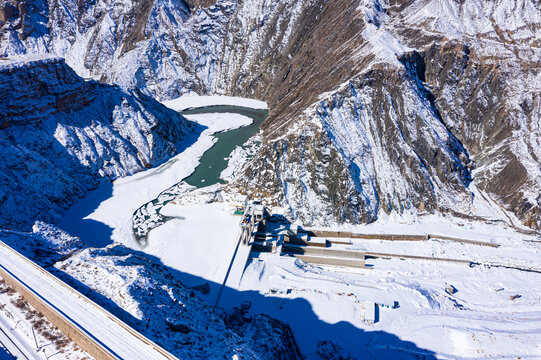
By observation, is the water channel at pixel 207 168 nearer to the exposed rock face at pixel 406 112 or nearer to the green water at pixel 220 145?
the green water at pixel 220 145

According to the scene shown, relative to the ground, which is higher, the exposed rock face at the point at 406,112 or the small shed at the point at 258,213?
the exposed rock face at the point at 406,112

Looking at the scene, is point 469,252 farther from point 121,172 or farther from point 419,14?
point 121,172

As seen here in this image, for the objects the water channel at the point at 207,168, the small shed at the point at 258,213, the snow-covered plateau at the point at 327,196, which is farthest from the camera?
the water channel at the point at 207,168

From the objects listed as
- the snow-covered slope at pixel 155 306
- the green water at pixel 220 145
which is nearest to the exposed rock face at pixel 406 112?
the green water at pixel 220 145

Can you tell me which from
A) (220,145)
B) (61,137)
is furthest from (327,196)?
(61,137)

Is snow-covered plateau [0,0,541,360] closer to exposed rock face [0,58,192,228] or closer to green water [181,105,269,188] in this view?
exposed rock face [0,58,192,228]

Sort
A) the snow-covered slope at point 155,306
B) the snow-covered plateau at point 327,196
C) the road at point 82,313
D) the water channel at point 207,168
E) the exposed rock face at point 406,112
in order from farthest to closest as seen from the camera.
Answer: the exposed rock face at point 406,112, the water channel at point 207,168, the snow-covered plateau at point 327,196, the snow-covered slope at point 155,306, the road at point 82,313

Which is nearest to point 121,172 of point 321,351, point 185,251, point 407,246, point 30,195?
point 30,195

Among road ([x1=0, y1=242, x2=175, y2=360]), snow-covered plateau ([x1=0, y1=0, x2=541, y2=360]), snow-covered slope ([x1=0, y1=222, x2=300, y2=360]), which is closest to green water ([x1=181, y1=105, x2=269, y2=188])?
snow-covered plateau ([x1=0, y1=0, x2=541, y2=360])
